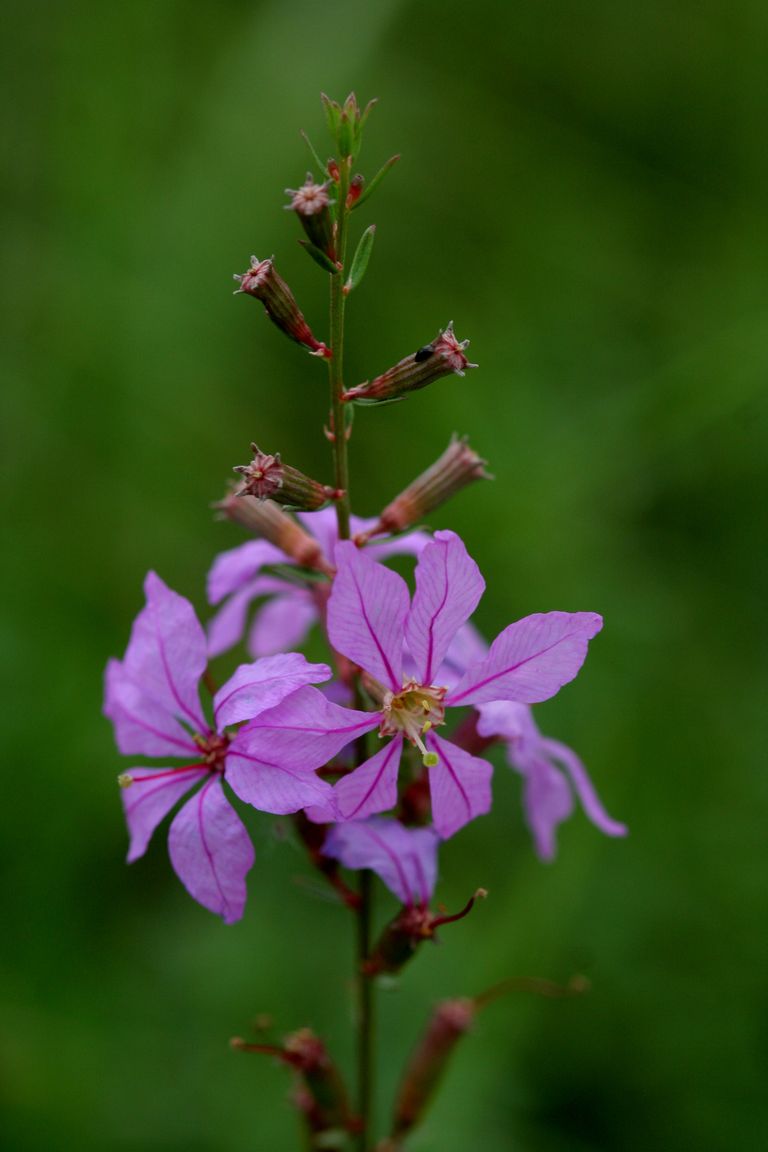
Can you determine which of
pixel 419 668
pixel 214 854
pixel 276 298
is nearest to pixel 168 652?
pixel 214 854

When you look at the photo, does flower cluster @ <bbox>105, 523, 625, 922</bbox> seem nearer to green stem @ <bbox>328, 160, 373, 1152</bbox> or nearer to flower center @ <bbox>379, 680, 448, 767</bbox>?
flower center @ <bbox>379, 680, 448, 767</bbox>

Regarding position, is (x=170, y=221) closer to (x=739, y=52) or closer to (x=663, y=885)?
(x=739, y=52)

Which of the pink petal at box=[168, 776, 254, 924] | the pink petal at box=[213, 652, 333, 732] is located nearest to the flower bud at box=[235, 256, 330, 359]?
the pink petal at box=[213, 652, 333, 732]

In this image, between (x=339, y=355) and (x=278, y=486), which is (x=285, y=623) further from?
(x=339, y=355)

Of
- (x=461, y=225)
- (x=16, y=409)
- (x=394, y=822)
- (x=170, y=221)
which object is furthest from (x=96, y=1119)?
(x=461, y=225)

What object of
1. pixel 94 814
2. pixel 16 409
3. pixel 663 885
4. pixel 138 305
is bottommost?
pixel 94 814
